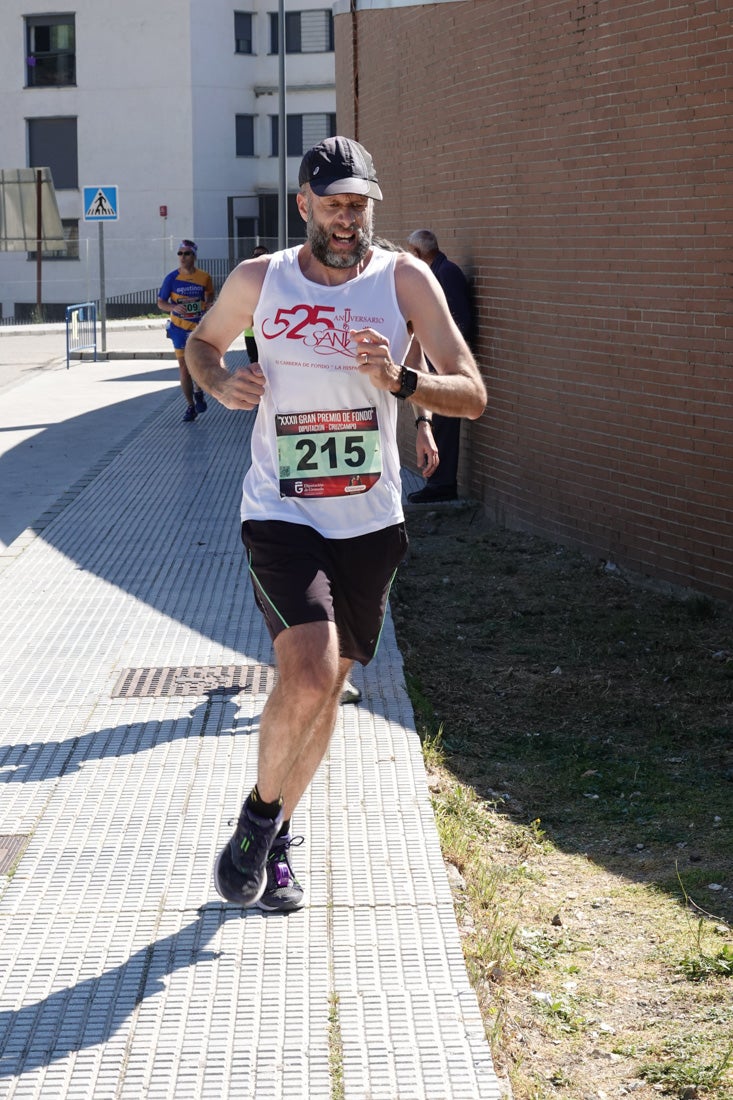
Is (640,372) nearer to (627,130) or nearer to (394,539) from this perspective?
(627,130)

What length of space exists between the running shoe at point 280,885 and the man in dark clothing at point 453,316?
6.80 meters

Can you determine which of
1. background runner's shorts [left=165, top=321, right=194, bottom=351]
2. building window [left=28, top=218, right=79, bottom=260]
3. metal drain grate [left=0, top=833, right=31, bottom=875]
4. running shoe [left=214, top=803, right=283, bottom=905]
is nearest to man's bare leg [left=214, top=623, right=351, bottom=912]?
running shoe [left=214, top=803, right=283, bottom=905]

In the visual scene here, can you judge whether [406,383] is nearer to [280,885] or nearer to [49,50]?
[280,885]

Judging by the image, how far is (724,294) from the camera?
789cm

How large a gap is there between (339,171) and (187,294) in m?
13.4

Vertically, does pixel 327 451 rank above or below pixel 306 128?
below

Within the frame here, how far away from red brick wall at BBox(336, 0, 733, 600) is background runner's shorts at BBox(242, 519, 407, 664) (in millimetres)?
4018

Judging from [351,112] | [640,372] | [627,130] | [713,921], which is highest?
[351,112]

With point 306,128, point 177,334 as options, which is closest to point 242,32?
point 306,128

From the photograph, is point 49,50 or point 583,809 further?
point 49,50

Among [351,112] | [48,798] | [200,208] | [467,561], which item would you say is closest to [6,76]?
[200,208]

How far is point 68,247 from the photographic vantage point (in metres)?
46.7

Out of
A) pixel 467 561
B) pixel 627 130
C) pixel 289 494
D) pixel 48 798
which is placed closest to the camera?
pixel 289 494

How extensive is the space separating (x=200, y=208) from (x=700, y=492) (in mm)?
40020
